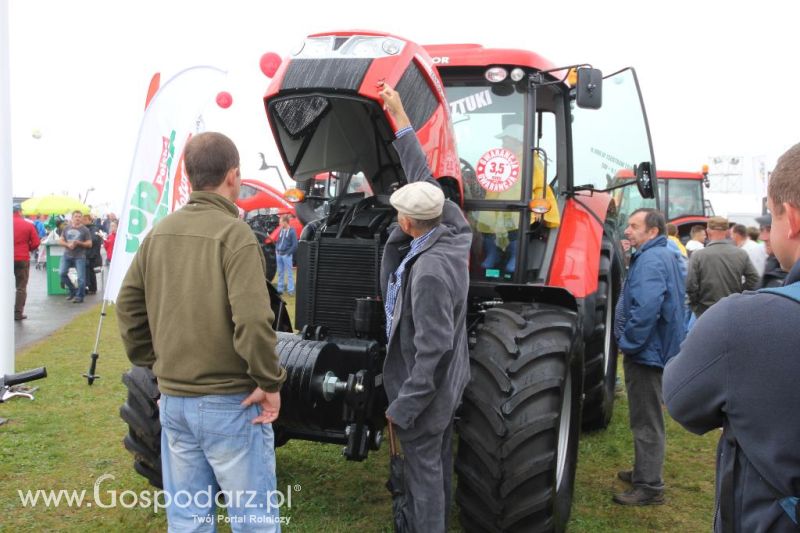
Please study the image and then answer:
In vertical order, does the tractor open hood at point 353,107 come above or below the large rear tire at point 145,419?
above

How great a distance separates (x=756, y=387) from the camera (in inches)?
58.6

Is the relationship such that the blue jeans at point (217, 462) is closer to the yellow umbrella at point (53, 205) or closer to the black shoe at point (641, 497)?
the black shoe at point (641, 497)

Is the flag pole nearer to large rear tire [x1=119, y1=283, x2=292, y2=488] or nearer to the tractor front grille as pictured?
large rear tire [x1=119, y1=283, x2=292, y2=488]

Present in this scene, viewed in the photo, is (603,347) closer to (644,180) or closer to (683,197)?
(644,180)

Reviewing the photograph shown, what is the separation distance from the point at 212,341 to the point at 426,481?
121cm

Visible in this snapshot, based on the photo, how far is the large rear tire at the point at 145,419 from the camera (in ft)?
11.3

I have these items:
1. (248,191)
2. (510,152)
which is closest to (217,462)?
(510,152)

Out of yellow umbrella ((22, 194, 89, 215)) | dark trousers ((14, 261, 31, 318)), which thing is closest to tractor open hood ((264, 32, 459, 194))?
dark trousers ((14, 261, 31, 318))

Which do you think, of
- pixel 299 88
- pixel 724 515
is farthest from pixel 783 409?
pixel 299 88

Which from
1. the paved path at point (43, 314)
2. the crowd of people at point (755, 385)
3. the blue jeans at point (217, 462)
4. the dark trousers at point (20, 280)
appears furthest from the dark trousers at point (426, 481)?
the dark trousers at point (20, 280)

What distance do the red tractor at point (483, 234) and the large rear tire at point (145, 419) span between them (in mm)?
79

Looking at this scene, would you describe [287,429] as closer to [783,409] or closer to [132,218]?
[783,409]

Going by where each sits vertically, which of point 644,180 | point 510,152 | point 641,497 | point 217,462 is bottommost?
point 641,497

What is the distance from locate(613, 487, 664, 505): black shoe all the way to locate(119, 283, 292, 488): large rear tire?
2.48 meters
